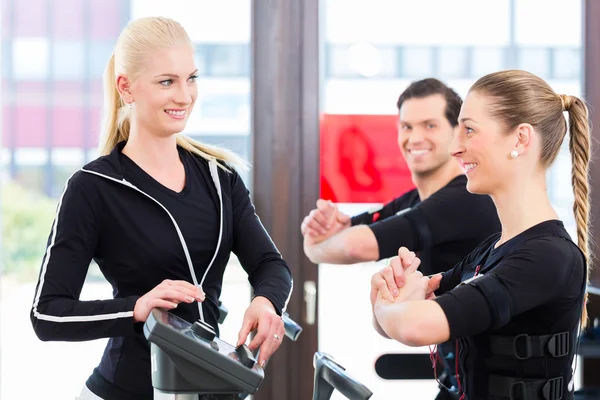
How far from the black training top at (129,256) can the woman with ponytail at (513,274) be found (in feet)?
1.28

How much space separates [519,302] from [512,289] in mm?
28

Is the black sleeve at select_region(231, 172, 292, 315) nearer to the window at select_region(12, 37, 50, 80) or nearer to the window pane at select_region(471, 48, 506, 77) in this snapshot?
the window at select_region(12, 37, 50, 80)

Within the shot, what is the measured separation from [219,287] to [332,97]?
5.06 ft

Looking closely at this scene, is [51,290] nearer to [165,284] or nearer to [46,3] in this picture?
[165,284]

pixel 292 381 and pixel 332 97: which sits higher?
pixel 332 97

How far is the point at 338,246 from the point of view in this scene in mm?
2434

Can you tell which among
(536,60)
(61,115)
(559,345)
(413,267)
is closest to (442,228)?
(413,267)

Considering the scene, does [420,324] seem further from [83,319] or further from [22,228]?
[22,228]

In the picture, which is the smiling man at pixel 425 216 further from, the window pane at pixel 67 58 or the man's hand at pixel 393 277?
the window pane at pixel 67 58

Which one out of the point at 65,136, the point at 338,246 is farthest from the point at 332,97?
the point at 65,136

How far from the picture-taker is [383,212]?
9.08 ft

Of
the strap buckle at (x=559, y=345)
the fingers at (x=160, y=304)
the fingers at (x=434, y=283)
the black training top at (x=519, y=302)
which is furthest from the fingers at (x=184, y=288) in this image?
the strap buckle at (x=559, y=345)

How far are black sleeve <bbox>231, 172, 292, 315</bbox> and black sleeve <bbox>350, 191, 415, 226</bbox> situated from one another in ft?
2.89

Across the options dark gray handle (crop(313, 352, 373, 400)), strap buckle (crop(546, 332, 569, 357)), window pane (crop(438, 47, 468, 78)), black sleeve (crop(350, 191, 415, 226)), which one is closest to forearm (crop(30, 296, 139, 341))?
dark gray handle (crop(313, 352, 373, 400))
